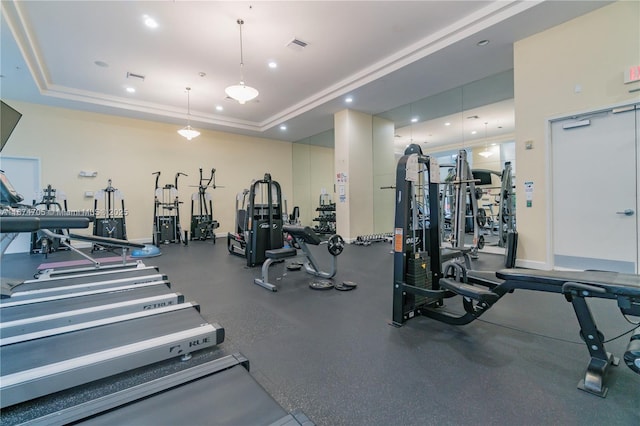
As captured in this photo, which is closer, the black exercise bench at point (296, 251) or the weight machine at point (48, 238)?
the black exercise bench at point (296, 251)

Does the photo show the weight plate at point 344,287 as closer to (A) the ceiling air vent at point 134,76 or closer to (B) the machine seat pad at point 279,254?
(B) the machine seat pad at point 279,254

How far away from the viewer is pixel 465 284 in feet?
7.13

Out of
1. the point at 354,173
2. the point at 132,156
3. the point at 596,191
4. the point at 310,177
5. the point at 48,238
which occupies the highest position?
the point at 132,156

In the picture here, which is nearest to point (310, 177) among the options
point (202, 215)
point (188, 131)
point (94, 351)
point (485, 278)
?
point (202, 215)

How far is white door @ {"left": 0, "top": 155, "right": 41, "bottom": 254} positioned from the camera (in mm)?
6418

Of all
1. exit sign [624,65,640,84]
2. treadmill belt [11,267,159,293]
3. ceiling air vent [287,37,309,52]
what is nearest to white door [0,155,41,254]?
treadmill belt [11,267,159,293]

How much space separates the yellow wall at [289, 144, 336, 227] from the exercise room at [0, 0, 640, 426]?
145cm

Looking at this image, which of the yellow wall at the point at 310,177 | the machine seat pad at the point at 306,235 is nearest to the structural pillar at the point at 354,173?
the yellow wall at the point at 310,177

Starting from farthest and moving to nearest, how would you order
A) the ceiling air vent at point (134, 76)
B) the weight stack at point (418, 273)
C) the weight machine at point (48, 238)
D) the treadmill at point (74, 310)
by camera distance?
the weight machine at point (48, 238) → the ceiling air vent at point (134, 76) → the weight stack at point (418, 273) → the treadmill at point (74, 310)

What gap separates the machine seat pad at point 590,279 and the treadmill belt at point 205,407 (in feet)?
5.64

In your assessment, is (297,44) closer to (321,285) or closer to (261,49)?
(261,49)

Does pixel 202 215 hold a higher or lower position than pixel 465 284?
higher

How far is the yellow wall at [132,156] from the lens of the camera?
22.2ft

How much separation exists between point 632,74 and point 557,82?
78 cm
